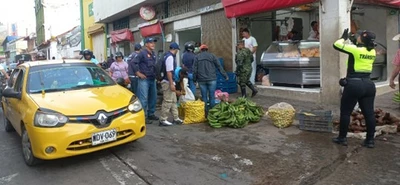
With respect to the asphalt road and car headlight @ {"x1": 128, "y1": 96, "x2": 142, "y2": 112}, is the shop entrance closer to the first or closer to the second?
the asphalt road

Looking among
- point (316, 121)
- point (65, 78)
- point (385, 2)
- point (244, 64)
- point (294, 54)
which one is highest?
point (385, 2)

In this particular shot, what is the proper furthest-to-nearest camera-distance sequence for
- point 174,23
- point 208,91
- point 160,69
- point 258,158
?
point 174,23 → point 208,91 → point 160,69 → point 258,158

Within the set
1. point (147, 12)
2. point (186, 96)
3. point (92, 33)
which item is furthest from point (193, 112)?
point (92, 33)

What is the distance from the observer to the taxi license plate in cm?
448

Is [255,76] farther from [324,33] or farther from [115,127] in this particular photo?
[115,127]

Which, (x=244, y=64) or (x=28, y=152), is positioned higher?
(x=244, y=64)

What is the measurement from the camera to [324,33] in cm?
784

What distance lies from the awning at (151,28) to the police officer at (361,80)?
1080cm

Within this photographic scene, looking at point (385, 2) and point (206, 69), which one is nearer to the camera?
point (206, 69)

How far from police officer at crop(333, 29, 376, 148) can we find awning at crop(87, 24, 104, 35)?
20581 millimetres

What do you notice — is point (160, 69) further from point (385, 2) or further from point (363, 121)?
point (385, 2)

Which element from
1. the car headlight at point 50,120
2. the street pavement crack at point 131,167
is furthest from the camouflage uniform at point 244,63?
the car headlight at point 50,120

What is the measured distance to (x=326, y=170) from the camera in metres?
4.25

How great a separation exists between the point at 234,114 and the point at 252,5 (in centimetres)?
372
